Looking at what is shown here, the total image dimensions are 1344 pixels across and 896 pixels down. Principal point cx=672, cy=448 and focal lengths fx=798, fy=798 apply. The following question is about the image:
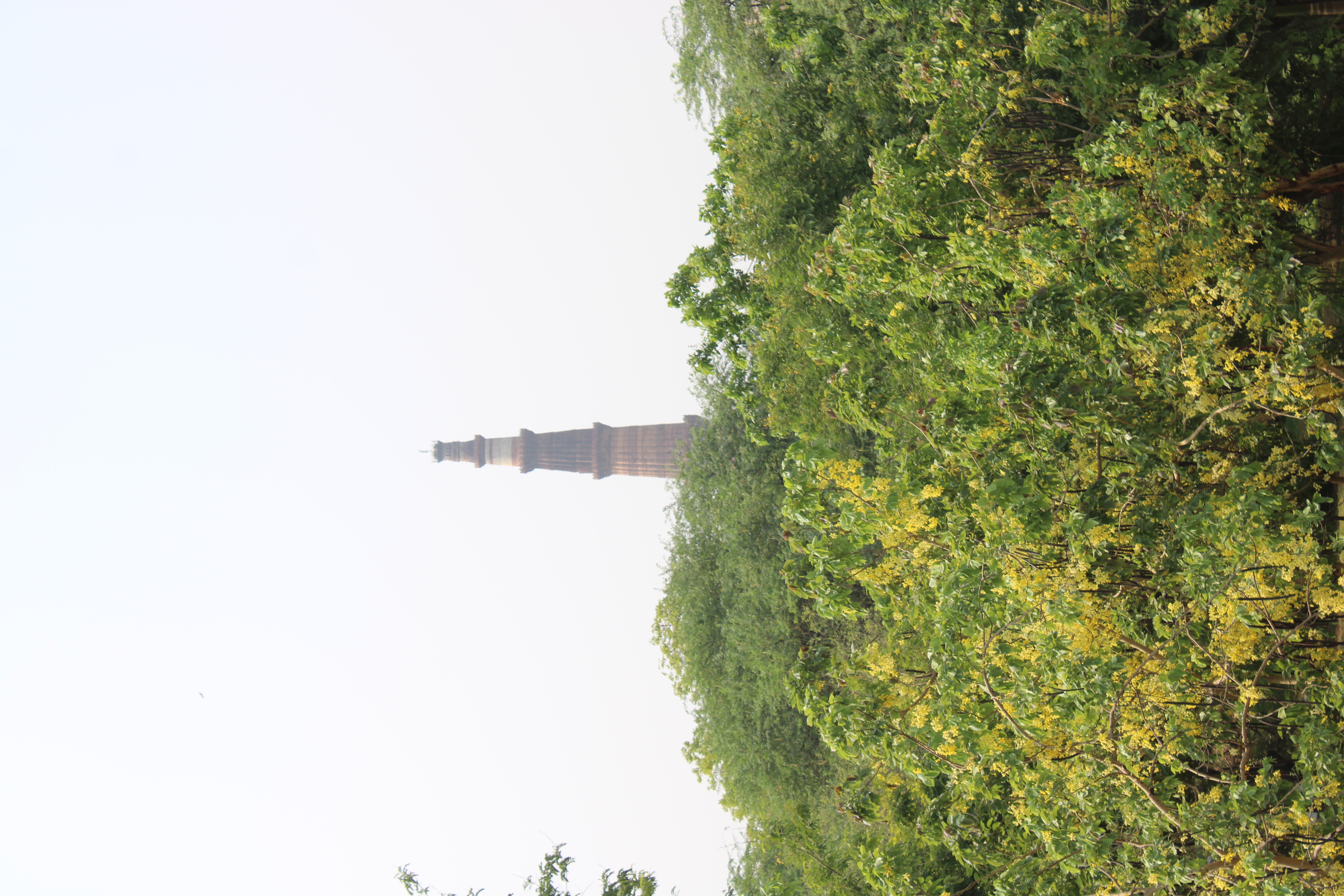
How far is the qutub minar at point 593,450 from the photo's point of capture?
61281 mm

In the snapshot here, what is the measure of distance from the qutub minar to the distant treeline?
42.9m

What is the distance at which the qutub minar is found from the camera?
201ft

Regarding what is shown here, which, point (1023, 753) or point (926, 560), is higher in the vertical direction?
point (926, 560)

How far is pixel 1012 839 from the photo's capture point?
9008 millimetres

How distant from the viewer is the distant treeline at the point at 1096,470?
270 inches

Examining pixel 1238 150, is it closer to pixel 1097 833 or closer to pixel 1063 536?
pixel 1063 536

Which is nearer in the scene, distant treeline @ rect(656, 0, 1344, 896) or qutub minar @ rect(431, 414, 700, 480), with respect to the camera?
distant treeline @ rect(656, 0, 1344, 896)

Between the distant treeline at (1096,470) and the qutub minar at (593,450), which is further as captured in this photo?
the qutub minar at (593,450)

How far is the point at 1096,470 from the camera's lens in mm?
8211

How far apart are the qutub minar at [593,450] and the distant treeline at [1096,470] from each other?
42.9m

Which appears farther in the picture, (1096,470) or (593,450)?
(593,450)

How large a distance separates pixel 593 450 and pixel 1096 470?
62622 mm

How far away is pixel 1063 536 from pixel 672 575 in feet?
59.6

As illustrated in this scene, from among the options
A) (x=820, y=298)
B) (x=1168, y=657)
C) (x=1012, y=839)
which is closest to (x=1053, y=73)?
(x=820, y=298)
